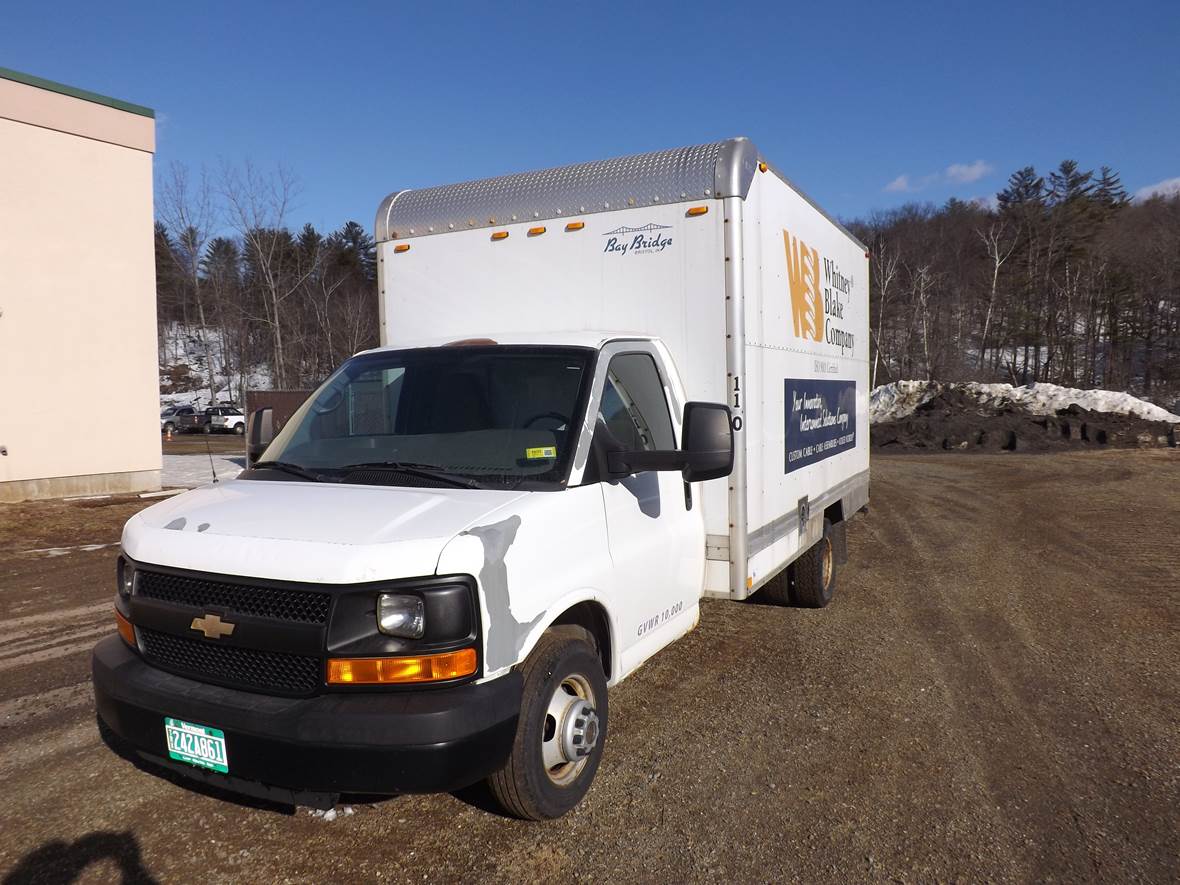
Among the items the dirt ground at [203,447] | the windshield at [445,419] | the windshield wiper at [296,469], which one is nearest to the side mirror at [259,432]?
the windshield at [445,419]

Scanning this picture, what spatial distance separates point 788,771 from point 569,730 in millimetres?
1304

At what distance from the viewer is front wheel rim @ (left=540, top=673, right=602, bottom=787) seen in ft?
10.8

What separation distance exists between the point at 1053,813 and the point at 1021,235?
6116 centimetres

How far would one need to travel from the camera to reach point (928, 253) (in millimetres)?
57594

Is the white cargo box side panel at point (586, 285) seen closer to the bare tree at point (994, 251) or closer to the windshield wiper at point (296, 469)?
the windshield wiper at point (296, 469)

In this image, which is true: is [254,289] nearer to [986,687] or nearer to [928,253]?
[928,253]

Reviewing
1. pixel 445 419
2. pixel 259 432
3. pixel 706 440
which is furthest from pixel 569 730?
pixel 259 432

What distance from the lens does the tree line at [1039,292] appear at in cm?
5422

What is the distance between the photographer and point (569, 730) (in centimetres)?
332

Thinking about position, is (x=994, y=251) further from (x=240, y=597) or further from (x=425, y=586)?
(x=240, y=597)

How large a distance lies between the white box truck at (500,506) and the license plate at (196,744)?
0.01 m

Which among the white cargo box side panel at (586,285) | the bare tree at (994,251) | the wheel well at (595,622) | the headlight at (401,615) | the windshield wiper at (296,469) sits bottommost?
the wheel well at (595,622)

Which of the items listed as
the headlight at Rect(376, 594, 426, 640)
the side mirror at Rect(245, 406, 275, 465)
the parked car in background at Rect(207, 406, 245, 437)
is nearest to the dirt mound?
the side mirror at Rect(245, 406, 275, 465)

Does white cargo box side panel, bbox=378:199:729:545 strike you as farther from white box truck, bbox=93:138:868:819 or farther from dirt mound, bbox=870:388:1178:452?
dirt mound, bbox=870:388:1178:452
